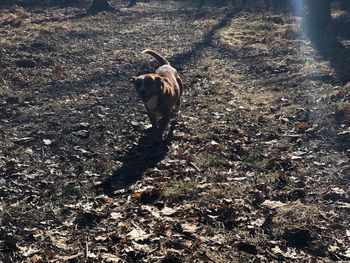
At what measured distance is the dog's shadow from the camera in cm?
642

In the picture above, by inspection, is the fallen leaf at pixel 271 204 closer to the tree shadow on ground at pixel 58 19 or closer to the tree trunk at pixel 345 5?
the tree shadow on ground at pixel 58 19

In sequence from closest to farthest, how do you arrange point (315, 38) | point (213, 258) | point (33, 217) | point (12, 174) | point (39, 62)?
1. point (213, 258)
2. point (33, 217)
3. point (12, 174)
4. point (39, 62)
5. point (315, 38)

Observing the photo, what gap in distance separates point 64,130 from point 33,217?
328 centimetres

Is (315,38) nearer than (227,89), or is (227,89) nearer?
(227,89)

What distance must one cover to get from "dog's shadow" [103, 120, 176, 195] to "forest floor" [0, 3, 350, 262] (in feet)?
0.10

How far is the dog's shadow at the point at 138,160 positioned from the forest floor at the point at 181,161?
0.03 meters

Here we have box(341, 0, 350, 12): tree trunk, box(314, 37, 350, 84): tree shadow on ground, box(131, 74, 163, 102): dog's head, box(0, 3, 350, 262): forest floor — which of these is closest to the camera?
box(0, 3, 350, 262): forest floor

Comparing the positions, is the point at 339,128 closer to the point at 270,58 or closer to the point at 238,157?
the point at 238,157

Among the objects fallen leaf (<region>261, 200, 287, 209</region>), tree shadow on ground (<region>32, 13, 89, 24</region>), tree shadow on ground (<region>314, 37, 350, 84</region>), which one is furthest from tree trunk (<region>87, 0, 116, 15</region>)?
fallen leaf (<region>261, 200, 287, 209</region>)

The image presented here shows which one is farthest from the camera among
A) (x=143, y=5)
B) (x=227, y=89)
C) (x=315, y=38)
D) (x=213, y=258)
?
(x=143, y=5)

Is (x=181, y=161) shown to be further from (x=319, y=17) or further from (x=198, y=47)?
(x=319, y=17)

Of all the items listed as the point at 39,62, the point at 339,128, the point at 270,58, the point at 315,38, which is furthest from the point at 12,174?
the point at 315,38

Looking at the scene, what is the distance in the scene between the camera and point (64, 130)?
27.8 feet

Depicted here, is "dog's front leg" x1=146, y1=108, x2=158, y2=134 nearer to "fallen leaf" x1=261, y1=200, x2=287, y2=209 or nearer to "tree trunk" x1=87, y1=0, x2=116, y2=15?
"fallen leaf" x1=261, y1=200, x2=287, y2=209
